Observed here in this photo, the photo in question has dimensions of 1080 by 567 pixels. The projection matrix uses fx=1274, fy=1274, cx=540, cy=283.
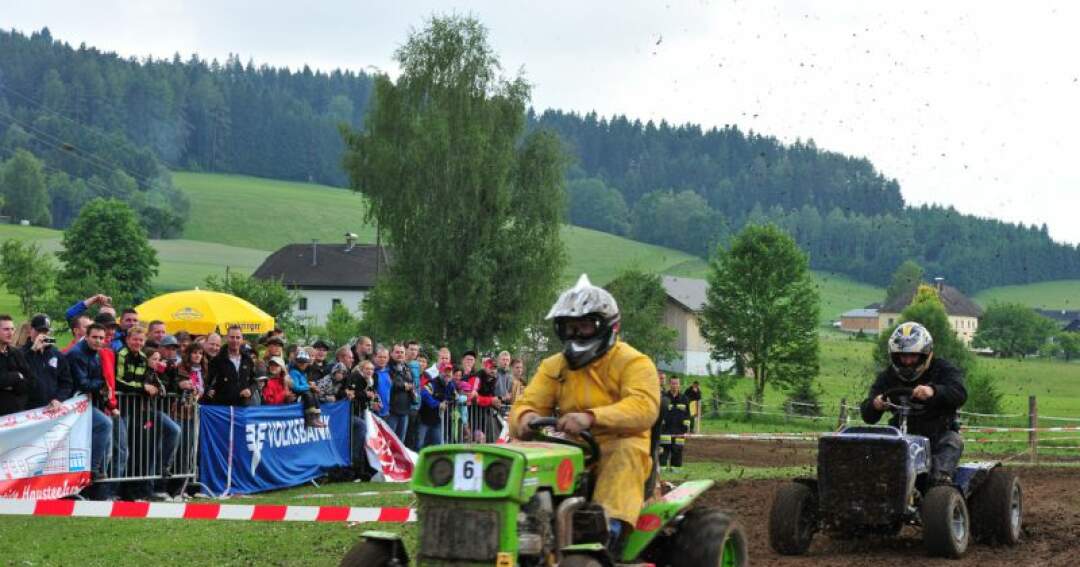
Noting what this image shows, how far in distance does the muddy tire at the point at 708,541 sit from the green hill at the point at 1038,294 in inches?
4736

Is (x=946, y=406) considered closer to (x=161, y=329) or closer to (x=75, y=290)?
(x=161, y=329)

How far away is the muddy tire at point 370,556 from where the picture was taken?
6.86 m

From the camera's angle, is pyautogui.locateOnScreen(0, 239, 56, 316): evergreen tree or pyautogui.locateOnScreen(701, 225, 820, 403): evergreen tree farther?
pyautogui.locateOnScreen(0, 239, 56, 316): evergreen tree

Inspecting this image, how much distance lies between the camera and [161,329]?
49.9 ft

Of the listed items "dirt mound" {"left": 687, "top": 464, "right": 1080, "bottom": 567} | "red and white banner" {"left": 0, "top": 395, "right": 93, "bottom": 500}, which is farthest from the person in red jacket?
"dirt mound" {"left": 687, "top": 464, "right": 1080, "bottom": 567}

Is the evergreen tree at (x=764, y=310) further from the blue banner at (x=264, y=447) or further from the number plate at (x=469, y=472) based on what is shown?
the number plate at (x=469, y=472)

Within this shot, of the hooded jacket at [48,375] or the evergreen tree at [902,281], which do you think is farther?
the evergreen tree at [902,281]

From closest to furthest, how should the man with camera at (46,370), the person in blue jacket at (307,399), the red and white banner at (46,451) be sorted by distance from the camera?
the red and white banner at (46,451) < the man with camera at (46,370) < the person in blue jacket at (307,399)

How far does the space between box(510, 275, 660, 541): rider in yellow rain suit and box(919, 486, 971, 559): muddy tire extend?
13.0 ft

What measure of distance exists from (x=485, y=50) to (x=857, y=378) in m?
37.9

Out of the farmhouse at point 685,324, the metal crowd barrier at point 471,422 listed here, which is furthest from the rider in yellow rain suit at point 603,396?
the farmhouse at point 685,324

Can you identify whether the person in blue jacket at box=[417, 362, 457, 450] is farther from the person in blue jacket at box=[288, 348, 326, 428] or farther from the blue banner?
the person in blue jacket at box=[288, 348, 326, 428]

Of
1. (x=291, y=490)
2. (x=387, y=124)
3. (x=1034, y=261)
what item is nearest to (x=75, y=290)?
(x=387, y=124)

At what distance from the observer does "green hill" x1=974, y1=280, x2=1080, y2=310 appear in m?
123
